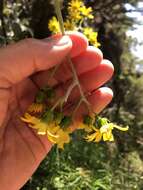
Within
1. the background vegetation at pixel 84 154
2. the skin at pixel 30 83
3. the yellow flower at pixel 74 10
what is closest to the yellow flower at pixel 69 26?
the yellow flower at pixel 74 10

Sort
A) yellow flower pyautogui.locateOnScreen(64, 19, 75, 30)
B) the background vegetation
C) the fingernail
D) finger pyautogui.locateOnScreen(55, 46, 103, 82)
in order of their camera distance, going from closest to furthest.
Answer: the fingernail → finger pyautogui.locateOnScreen(55, 46, 103, 82) → yellow flower pyautogui.locateOnScreen(64, 19, 75, 30) → the background vegetation

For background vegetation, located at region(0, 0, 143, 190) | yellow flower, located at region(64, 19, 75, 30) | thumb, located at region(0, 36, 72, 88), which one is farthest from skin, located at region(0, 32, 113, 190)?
yellow flower, located at region(64, 19, 75, 30)

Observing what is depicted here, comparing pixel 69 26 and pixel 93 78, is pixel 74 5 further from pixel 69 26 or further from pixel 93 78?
pixel 93 78

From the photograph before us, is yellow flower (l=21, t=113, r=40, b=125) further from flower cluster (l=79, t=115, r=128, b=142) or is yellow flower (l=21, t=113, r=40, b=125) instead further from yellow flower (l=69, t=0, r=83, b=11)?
yellow flower (l=69, t=0, r=83, b=11)

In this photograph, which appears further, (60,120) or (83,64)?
(83,64)

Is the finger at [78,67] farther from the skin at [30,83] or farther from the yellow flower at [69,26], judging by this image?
the yellow flower at [69,26]

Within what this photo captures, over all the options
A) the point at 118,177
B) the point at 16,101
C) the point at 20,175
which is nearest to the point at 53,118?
the point at 16,101

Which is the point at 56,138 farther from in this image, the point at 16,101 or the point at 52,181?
the point at 52,181

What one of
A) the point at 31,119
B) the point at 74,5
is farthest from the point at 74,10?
the point at 31,119
